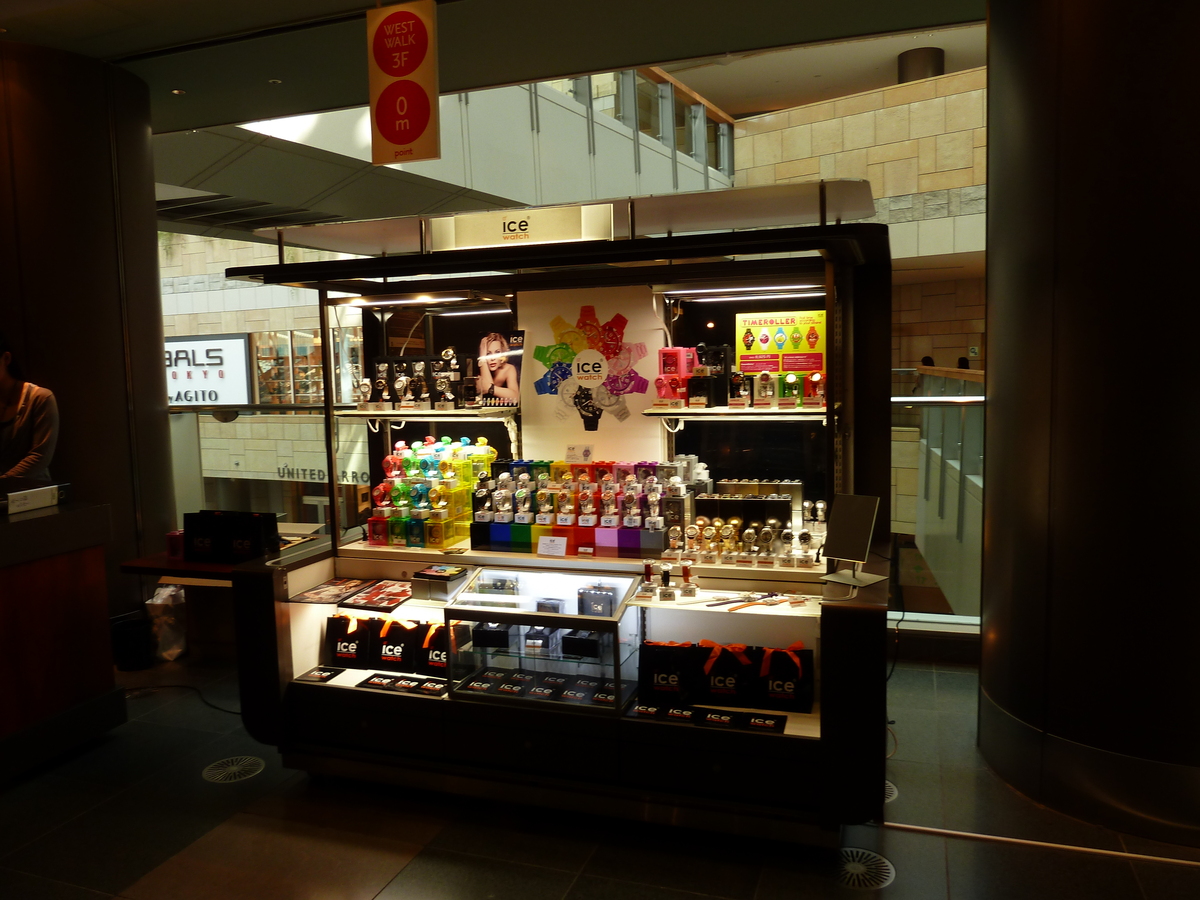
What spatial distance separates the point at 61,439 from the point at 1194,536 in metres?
5.70

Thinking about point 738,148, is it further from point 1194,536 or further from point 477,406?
point 1194,536

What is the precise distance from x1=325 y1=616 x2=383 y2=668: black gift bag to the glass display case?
54cm

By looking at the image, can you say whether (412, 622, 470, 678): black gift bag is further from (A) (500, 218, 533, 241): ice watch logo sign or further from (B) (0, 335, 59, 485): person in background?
(B) (0, 335, 59, 485): person in background

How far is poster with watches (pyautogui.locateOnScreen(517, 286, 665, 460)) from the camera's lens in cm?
379

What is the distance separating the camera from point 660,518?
344cm

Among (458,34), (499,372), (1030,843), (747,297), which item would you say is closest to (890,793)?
(1030,843)

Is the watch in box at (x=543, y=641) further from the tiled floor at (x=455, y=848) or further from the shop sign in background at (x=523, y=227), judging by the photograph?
the shop sign in background at (x=523, y=227)

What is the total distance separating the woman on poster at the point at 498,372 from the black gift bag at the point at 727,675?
1.56 metres

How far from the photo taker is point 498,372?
3980 mm

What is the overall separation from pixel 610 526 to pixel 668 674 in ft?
2.19

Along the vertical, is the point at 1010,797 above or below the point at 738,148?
below

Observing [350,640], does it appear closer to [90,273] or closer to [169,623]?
[169,623]

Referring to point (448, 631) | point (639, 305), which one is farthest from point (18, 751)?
point (639, 305)

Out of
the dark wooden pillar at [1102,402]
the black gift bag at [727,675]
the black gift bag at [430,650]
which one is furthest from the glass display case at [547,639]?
the dark wooden pillar at [1102,402]
